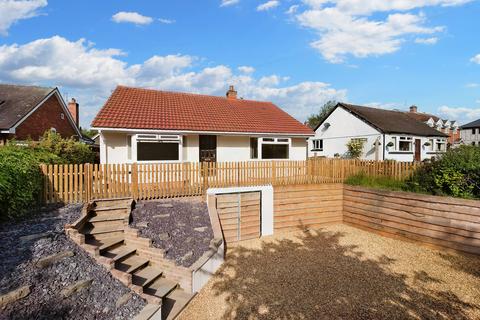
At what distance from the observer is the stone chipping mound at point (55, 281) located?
3.91m

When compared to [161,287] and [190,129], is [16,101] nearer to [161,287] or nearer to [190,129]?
[190,129]

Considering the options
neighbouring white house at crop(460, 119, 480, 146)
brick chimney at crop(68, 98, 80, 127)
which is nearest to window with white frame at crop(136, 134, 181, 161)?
brick chimney at crop(68, 98, 80, 127)

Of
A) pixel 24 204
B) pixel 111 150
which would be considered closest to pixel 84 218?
pixel 24 204

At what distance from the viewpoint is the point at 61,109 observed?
21516 millimetres

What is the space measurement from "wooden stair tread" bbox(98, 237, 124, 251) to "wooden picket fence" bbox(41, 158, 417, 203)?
2.39 m

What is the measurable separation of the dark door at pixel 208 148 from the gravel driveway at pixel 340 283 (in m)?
6.04

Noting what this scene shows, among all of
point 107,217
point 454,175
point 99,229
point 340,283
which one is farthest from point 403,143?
point 99,229

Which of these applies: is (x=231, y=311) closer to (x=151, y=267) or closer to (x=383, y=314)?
(x=151, y=267)

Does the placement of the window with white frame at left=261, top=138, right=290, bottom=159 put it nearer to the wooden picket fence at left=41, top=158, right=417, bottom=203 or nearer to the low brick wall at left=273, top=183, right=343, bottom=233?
the wooden picket fence at left=41, top=158, right=417, bottom=203

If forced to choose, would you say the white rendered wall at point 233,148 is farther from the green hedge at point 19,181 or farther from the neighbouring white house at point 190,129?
the green hedge at point 19,181

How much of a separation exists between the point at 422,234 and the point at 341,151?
17844 mm

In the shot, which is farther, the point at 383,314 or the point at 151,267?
the point at 151,267

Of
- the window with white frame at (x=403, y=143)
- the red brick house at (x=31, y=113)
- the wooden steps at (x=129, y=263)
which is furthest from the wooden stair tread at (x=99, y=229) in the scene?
the window with white frame at (x=403, y=143)

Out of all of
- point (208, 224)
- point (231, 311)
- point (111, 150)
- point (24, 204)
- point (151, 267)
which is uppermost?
point (111, 150)
